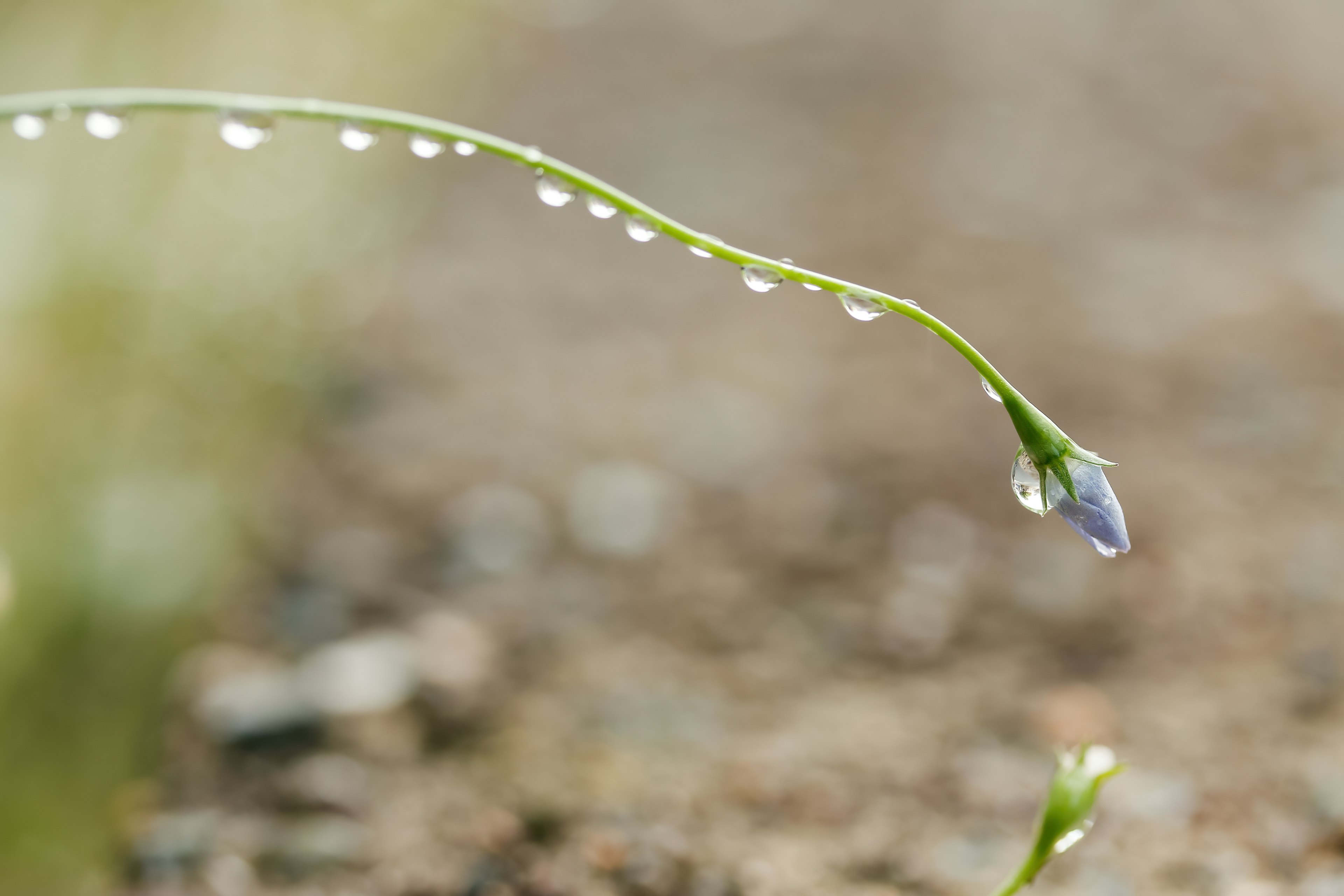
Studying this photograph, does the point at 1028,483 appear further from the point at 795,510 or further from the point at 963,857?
the point at 795,510

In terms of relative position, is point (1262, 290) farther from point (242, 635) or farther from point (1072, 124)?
point (242, 635)

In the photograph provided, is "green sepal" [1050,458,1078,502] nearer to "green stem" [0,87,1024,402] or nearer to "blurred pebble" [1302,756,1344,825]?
"green stem" [0,87,1024,402]

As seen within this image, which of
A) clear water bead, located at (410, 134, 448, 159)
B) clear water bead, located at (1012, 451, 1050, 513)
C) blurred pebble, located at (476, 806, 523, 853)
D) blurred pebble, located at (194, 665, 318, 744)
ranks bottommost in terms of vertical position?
blurred pebble, located at (476, 806, 523, 853)

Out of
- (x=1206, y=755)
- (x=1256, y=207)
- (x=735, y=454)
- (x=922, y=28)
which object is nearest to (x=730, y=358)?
(x=735, y=454)

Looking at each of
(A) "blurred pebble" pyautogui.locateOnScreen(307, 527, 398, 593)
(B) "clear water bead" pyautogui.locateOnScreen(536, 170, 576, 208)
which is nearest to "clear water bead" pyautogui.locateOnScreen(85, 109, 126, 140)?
(B) "clear water bead" pyautogui.locateOnScreen(536, 170, 576, 208)

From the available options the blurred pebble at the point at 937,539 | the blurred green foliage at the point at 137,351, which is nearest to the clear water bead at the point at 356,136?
the blurred green foliage at the point at 137,351

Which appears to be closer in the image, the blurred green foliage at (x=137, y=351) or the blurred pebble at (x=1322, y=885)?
the blurred pebble at (x=1322, y=885)

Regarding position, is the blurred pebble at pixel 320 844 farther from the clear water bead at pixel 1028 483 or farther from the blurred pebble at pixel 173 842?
the clear water bead at pixel 1028 483
